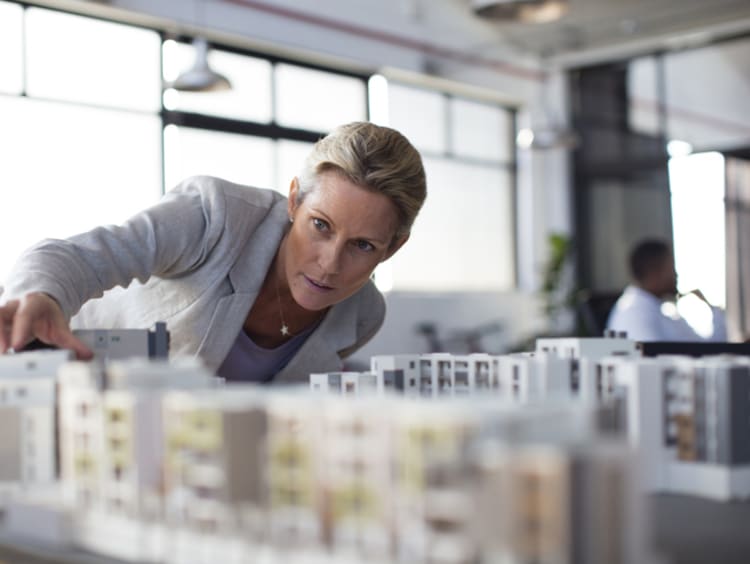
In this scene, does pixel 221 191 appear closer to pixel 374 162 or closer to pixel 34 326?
pixel 374 162

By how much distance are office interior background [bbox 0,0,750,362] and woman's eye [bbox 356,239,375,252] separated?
4.35 m

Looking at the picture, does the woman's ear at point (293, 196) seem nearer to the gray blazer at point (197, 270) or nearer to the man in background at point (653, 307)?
the gray blazer at point (197, 270)

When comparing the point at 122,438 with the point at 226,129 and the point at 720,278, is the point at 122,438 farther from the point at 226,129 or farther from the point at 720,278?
the point at 720,278

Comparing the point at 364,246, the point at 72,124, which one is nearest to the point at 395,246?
the point at 364,246

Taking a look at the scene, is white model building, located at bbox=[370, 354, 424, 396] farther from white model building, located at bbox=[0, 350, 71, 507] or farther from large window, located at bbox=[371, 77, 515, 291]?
large window, located at bbox=[371, 77, 515, 291]

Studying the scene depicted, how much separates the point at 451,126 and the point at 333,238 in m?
8.27

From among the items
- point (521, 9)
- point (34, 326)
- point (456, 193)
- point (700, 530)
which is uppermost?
point (521, 9)

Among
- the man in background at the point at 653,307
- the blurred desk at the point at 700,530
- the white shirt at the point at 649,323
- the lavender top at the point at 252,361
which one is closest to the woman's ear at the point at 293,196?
the lavender top at the point at 252,361

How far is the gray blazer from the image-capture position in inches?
73.7

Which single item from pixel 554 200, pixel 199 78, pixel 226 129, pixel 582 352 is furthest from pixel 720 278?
pixel 582 352

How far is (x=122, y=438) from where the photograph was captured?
974 millimetres

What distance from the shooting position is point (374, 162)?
6.49 feet

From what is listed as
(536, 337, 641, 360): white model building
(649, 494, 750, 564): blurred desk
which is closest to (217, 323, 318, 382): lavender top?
(536, 337, 641, 360): white model building

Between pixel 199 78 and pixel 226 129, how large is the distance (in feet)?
6.85
